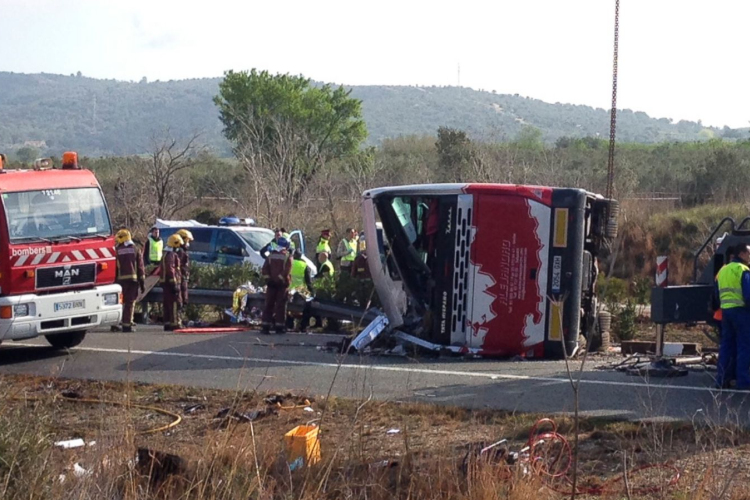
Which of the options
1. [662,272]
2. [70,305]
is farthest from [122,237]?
[662,272]

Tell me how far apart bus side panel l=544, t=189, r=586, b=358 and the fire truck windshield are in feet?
19.7

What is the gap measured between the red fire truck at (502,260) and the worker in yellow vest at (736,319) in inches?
91.6

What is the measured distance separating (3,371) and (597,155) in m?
43.4

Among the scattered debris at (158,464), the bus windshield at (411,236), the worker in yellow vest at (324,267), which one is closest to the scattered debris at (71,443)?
the scattered debris at (158,464)

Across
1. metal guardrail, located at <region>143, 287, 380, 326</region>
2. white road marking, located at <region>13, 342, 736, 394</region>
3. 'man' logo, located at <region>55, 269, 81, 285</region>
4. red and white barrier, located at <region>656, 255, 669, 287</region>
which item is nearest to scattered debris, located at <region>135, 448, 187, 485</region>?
white road marking, located at <region>13, 342, 736, 394</region>

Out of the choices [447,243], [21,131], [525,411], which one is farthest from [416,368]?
[21,131]

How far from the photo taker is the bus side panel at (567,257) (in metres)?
12.7

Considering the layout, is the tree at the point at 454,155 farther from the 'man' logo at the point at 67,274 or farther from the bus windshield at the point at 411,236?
the 'man' logo at the point at 67,274

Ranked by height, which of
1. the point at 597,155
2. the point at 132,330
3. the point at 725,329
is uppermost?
the point at 597,155

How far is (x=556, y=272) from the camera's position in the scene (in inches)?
503

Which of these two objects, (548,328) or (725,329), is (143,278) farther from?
(725,329)

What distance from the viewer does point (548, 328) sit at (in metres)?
12.8

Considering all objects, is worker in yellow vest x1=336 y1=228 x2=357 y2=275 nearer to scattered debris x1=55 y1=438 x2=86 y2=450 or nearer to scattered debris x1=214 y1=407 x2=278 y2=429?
scattered debris x1=214 y1=407 x2=278 y2=429

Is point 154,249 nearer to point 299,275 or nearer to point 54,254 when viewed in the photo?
point 299,275
